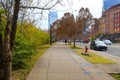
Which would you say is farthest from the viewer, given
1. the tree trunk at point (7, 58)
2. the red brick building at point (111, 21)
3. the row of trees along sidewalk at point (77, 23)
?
the red brick building at point (111, 21)

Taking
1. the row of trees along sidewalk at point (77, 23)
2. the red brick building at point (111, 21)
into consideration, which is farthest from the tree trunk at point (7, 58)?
the red brick building at point (111, 21)

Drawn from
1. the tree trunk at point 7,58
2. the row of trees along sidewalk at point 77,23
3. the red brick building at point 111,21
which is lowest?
the tree trunk at point 7,58

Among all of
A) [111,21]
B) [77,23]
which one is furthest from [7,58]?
[111,21]

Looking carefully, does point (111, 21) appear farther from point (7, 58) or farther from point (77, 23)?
point (7, 58)

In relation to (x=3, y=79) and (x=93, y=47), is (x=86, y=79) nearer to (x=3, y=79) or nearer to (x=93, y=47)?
(x=3, y=79)

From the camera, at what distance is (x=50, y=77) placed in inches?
461

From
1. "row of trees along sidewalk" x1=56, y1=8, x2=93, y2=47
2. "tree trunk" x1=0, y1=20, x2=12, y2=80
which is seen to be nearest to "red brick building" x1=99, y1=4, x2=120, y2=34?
"row of trees along sidewalk" x1=56, y1=8, x2=93, y2=47

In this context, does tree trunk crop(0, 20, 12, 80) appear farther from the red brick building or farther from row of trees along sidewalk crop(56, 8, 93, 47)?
the red brick building

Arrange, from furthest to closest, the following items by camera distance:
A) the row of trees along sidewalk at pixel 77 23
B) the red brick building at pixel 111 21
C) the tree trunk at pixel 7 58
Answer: the red brick building at pixel 111 21 < the row of trees along sidewalk at pixel 77 23 < the tree trunk at pixel 7 58

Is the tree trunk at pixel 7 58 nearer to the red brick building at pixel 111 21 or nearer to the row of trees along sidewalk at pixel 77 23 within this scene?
the row of trees along sidewalk at pixel 77 23

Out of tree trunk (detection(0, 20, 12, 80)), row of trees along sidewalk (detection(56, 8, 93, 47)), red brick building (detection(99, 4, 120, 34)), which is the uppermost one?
red brick building (detection(99, 4, 120, 34))

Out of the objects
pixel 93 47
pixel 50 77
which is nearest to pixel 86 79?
pixel 50 77

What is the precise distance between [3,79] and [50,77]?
3.91m

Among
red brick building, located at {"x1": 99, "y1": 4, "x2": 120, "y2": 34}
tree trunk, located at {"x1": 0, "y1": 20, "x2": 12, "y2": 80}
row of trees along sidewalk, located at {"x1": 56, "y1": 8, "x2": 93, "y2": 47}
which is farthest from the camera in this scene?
red brick building, located at {"x1": 99, "y1": 4, "x2": 120, "y2": 34}
